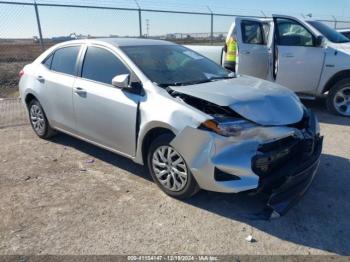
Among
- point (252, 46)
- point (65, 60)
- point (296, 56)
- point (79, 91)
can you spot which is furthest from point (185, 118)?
point (252, 46)

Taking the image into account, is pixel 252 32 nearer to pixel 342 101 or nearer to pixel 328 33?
pixel 328 33

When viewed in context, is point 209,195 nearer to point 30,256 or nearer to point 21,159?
point 30,256

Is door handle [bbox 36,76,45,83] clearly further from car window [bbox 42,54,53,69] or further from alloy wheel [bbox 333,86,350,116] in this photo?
alloy wheel [bbox 333,86,350,116]

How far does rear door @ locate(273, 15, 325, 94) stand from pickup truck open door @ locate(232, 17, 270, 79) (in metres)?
0.32

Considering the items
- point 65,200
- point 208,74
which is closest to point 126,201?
point 65,200

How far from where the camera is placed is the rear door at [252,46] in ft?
26.1

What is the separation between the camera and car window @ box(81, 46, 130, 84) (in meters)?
4.52

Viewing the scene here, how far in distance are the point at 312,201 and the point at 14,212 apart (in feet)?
10.4

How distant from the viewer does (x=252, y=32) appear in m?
8.23

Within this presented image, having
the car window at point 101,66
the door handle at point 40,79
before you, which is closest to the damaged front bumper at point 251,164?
the car window at point 101,66

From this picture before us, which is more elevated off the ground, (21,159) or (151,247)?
(151,247)

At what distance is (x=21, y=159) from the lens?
5367 millimetres

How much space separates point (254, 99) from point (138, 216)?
1704 mm

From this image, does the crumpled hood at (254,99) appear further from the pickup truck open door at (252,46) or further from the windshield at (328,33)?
the windshield at (328,33)
